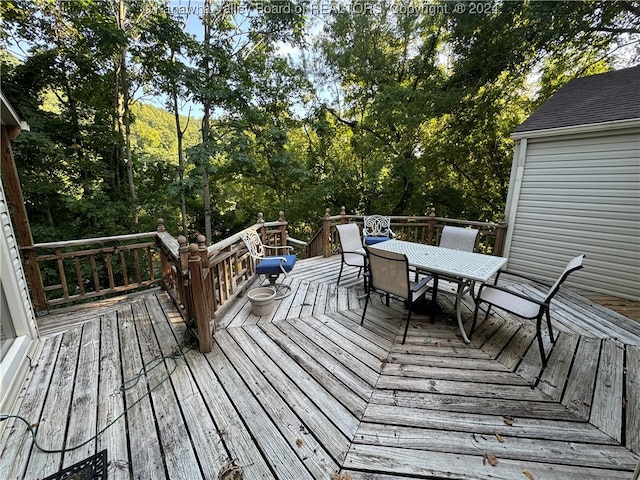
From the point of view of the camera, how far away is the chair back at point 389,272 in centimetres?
243

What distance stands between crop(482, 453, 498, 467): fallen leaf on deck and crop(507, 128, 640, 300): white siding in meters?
4.12

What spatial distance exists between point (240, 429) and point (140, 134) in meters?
9.20

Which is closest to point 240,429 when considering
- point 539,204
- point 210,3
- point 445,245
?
point 445,245

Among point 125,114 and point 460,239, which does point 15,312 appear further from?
point 125,114

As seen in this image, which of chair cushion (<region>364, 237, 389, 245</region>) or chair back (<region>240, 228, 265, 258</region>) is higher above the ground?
chair back (<region>240, 228, 265, 258</region>)

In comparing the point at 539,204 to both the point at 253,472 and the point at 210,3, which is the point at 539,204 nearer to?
the point at 253,472

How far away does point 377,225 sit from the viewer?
548 centimetres

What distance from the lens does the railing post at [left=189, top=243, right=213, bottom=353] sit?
86.0 inches

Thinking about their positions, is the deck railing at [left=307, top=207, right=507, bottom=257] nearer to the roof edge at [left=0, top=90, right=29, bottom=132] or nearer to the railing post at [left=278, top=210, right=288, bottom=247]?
the railing post at [left=278, top=210, right=288, bottom=247]

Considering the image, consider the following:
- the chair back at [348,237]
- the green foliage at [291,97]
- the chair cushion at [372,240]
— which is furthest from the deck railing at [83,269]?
the chair cushion at [372,240]

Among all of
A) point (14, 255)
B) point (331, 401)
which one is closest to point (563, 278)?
point (331, 401)

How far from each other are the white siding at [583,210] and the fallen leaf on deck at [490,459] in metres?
4.12

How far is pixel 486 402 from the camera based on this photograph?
179 centimetres

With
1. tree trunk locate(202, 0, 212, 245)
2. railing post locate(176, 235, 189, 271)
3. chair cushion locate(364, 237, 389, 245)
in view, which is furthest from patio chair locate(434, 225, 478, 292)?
tree trunk locate(202, 0, 212, 245)
